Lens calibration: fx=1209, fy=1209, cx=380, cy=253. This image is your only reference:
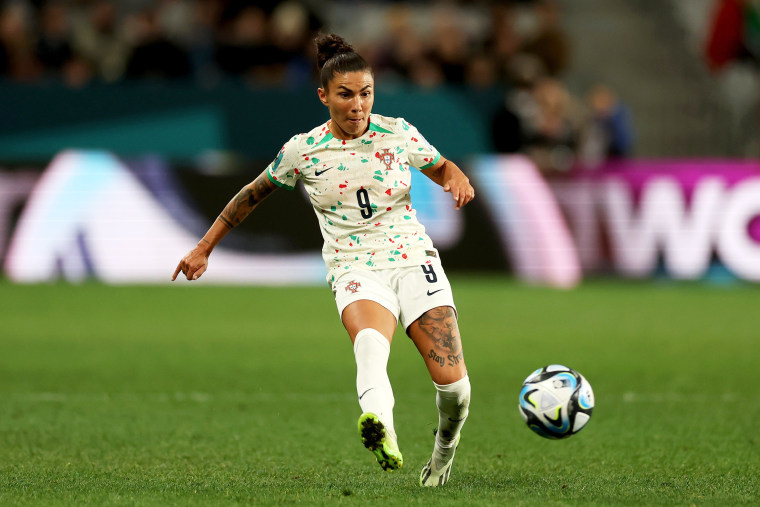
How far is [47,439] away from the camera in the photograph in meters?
6.84

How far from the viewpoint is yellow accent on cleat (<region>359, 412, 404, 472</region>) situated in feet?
16.3

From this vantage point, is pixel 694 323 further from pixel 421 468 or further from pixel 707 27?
pixel 707 27

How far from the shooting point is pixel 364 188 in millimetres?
5699

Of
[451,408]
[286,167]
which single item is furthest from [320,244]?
[451,408]

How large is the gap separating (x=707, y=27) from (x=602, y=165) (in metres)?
7.59

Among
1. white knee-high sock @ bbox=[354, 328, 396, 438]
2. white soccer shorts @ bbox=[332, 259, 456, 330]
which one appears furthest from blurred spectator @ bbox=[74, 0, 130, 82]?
white knee-high sock @ bbox=[354, 328, 396, 438]

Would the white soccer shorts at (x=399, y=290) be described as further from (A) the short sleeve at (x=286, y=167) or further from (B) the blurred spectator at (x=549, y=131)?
(B) the blurred spectator at (x=549, y=131)

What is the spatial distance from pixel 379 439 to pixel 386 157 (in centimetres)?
144

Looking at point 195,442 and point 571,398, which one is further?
point 195,442

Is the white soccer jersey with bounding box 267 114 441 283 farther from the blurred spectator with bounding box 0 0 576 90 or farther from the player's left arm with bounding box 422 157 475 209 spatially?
the blurred spectator with bounding box 0 0 576 90

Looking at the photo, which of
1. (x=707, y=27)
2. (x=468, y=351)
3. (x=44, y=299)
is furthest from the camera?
(x=707, y=27)

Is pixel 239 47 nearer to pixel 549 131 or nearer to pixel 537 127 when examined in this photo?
pixel 537 127

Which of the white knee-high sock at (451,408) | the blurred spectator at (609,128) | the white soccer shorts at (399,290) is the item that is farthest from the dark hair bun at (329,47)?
the blurred spectator at (609,128)

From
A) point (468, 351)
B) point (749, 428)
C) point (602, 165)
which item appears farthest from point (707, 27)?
point (749, 428)
